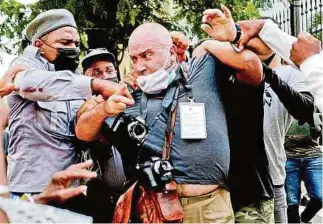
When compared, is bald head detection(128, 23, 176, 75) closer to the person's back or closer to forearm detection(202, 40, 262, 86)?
forearm detection(202, 40, 262, 86)

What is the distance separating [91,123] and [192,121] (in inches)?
19.0

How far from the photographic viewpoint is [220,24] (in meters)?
2.79

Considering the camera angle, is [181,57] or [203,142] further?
[181,57]

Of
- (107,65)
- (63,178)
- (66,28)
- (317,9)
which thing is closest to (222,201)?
(63,178)

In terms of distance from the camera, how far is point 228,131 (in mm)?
3100

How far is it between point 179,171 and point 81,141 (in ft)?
2.43

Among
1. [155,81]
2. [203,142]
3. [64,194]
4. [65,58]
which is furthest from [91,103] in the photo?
[64,194]

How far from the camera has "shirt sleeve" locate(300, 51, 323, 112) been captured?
7.97 feet

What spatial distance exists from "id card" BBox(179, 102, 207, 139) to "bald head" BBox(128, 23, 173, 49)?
0.39 meters

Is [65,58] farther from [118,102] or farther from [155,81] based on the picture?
[118,102]

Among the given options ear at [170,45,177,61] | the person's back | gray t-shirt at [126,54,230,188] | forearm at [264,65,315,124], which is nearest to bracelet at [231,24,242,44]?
gray t-shirt at [126,54,230,188]

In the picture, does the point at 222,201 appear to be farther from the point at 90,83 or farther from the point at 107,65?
the point at 107,65

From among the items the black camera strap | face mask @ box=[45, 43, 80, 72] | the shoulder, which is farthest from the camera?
the shoulder

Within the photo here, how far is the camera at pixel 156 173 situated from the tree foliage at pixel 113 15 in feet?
13.4
